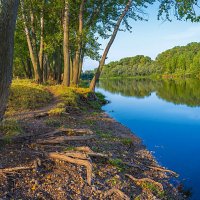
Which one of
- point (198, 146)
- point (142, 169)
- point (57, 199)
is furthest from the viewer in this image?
point (198, 146)

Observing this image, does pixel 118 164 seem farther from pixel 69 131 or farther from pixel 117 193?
pixel 69 131

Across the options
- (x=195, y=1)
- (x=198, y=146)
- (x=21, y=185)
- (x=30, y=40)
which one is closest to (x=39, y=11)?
(x=30, y=40)

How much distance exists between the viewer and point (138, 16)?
28.5 meters

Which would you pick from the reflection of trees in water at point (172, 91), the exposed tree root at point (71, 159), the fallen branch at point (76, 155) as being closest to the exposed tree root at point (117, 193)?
the exposed tree root at point (71, 159)

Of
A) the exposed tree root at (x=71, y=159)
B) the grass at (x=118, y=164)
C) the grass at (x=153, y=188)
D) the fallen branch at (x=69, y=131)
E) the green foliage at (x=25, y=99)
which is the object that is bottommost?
the grass at (x=153, y=188)

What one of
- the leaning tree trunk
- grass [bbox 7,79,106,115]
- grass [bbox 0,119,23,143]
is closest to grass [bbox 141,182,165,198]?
grass [bbox 0,119,23,143]

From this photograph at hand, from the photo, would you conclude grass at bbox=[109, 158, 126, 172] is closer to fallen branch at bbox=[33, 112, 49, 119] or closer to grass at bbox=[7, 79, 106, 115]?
fallen branch at bbox=[33, 112, 49, 119]

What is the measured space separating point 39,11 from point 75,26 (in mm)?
4111

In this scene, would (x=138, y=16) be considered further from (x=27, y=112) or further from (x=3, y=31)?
(x=3, y=31)

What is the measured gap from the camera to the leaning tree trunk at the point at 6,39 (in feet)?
22.5

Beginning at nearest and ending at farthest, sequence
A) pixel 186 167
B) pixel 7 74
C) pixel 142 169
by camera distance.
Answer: pixel 7 74 < pixel 142 169 < pixel 186 167

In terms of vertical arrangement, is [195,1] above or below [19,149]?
above

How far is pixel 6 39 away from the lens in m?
7.03

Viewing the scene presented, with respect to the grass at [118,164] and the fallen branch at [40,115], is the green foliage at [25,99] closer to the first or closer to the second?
the fallen branch at [40,115]
